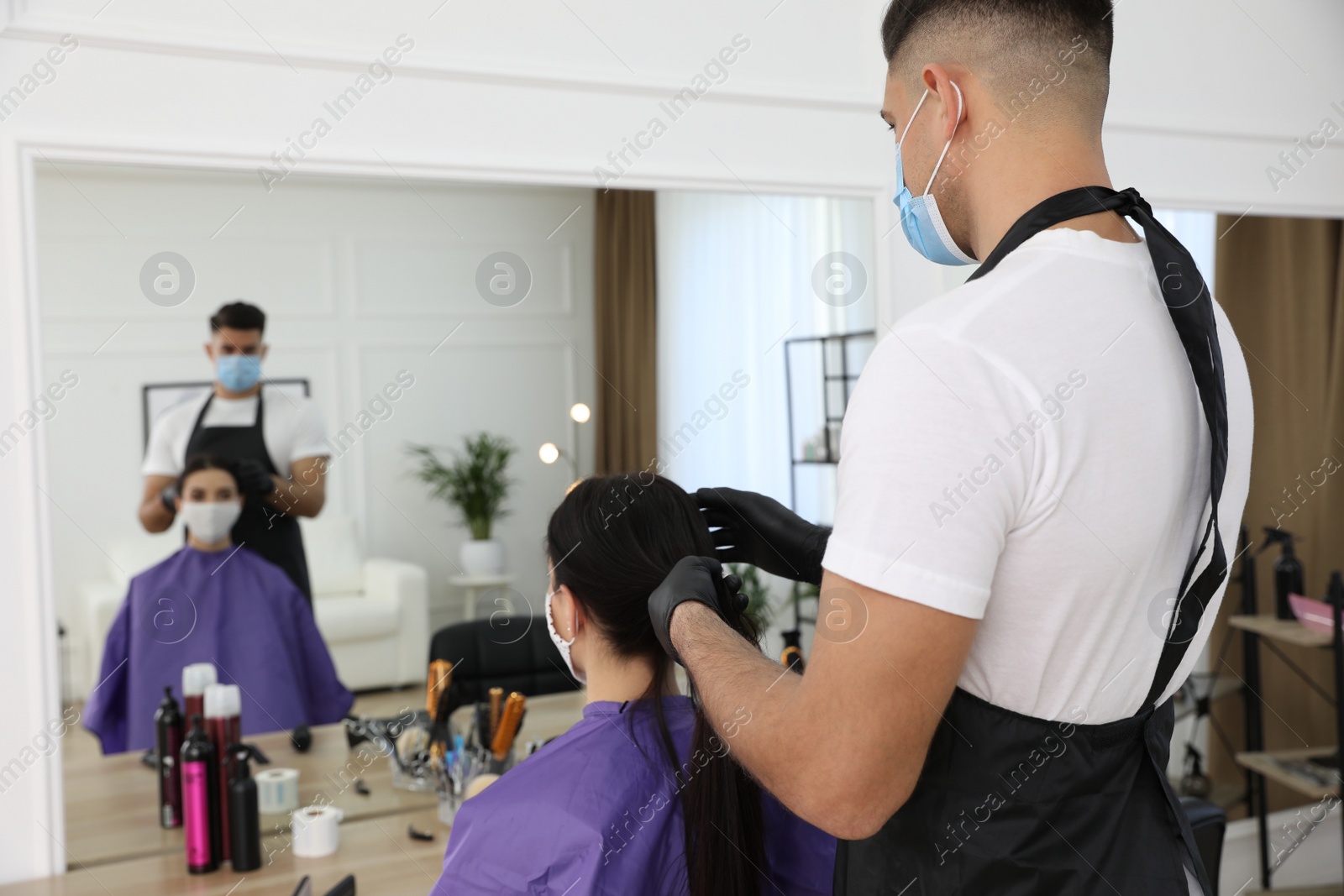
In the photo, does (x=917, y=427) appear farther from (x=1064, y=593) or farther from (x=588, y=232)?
(x=588, y=232)

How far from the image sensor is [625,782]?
1.24m

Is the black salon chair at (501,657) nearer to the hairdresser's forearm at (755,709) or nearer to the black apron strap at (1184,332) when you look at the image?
the hairdresser's forearm at (755,709)

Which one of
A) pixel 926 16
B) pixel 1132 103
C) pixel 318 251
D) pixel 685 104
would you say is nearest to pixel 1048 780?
pixel 926 16

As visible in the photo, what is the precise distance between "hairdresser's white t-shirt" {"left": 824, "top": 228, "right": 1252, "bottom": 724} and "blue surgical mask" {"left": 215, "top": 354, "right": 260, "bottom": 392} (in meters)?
1.30

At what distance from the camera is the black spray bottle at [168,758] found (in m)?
1.73

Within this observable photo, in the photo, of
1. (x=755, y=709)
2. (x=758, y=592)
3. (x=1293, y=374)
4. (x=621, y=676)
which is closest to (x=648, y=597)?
(x=621, y=676)

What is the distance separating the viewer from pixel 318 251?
1756 mm

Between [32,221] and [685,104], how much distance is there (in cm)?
118

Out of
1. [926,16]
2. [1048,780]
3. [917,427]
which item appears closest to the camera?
[917,427]

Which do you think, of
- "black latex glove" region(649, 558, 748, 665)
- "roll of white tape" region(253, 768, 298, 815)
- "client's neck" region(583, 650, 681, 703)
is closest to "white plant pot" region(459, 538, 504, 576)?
"roll of white tape" region(253, 768, 298, 815)

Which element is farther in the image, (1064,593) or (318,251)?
(318,251)

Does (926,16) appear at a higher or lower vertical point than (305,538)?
higher

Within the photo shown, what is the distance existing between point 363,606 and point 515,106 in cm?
98

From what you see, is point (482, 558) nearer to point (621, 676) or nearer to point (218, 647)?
point (218, 647)
